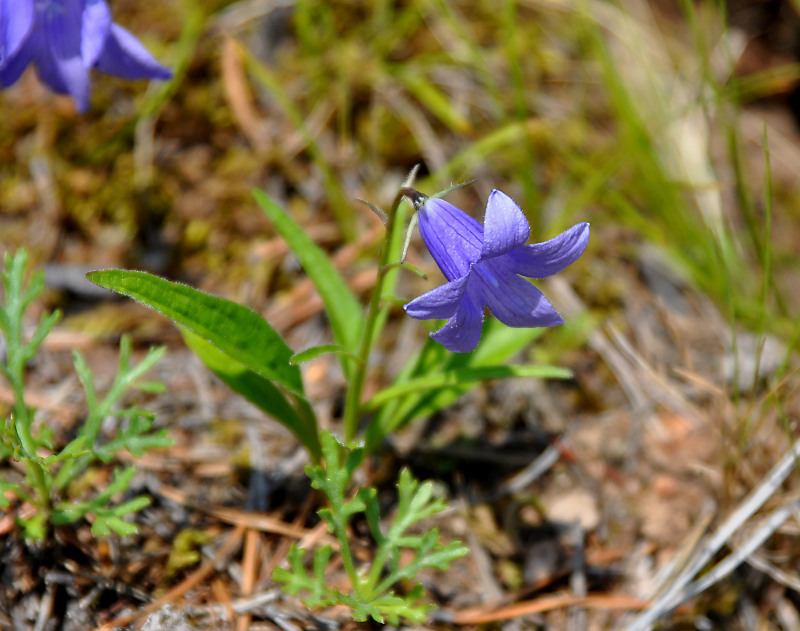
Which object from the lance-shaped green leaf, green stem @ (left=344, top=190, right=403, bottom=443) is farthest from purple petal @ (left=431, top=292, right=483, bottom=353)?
the lance-shaped green leaf

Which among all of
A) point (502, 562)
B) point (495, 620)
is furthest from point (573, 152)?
point (495, 620)

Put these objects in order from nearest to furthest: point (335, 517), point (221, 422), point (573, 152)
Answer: point (335, 517) → point (221, 422) → point (573, 152)

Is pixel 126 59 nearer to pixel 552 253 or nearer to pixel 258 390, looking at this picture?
pixel 258 390

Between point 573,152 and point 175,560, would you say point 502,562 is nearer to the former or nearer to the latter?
point 175,560

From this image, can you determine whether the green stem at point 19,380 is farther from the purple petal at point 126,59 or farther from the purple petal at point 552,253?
the purple petal at point 552,253

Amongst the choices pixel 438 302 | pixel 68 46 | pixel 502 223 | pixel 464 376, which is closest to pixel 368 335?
pixel 464 376
